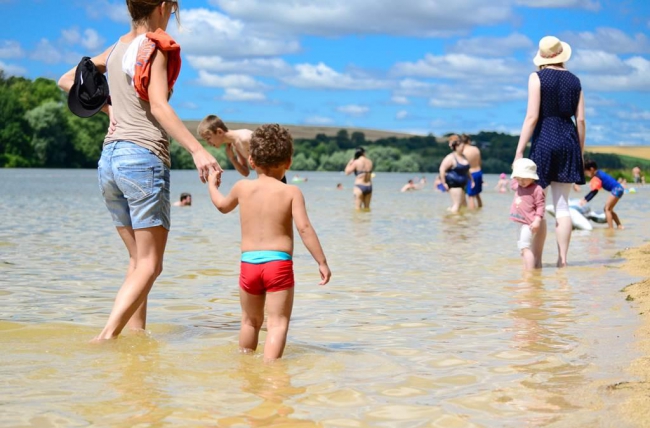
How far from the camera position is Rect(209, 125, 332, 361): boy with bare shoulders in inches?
205

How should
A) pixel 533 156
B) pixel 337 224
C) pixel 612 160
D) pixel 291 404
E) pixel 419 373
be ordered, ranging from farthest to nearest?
1. pixel 612 160
2. pixel 337 224
3. pixel 533 156
4. pixel 419 373
5. pixel 291 404

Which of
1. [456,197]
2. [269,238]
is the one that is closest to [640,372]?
[269,238]

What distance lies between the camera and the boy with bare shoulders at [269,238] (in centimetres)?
521

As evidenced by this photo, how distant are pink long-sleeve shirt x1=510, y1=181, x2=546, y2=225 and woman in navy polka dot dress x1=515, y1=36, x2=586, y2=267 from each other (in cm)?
12

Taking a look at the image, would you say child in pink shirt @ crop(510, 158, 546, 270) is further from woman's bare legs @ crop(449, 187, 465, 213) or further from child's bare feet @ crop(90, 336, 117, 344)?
woman's bare legs @ crop(449, 187, 465, 213)

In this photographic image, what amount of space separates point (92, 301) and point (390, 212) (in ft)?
57.4

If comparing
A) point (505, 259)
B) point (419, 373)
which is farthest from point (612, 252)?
point (419, 373)

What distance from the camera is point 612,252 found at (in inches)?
501

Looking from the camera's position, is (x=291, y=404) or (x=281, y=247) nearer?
(x=291, y=404)

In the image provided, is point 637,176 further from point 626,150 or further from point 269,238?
point 269,238

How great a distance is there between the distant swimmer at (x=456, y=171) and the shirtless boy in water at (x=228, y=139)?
14.5m

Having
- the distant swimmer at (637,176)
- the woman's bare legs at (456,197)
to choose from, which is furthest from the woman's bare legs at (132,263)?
the distant swimmer at (637,176)

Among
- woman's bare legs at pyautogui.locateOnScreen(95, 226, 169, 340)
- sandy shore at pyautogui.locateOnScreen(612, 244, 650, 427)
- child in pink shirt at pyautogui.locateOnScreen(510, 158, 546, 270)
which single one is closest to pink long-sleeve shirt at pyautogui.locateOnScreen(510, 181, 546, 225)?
child in pink shirt at pyautogui.locateOnScreen(510, 158, 546, 270)

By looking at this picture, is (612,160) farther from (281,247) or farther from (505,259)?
(281,247)
